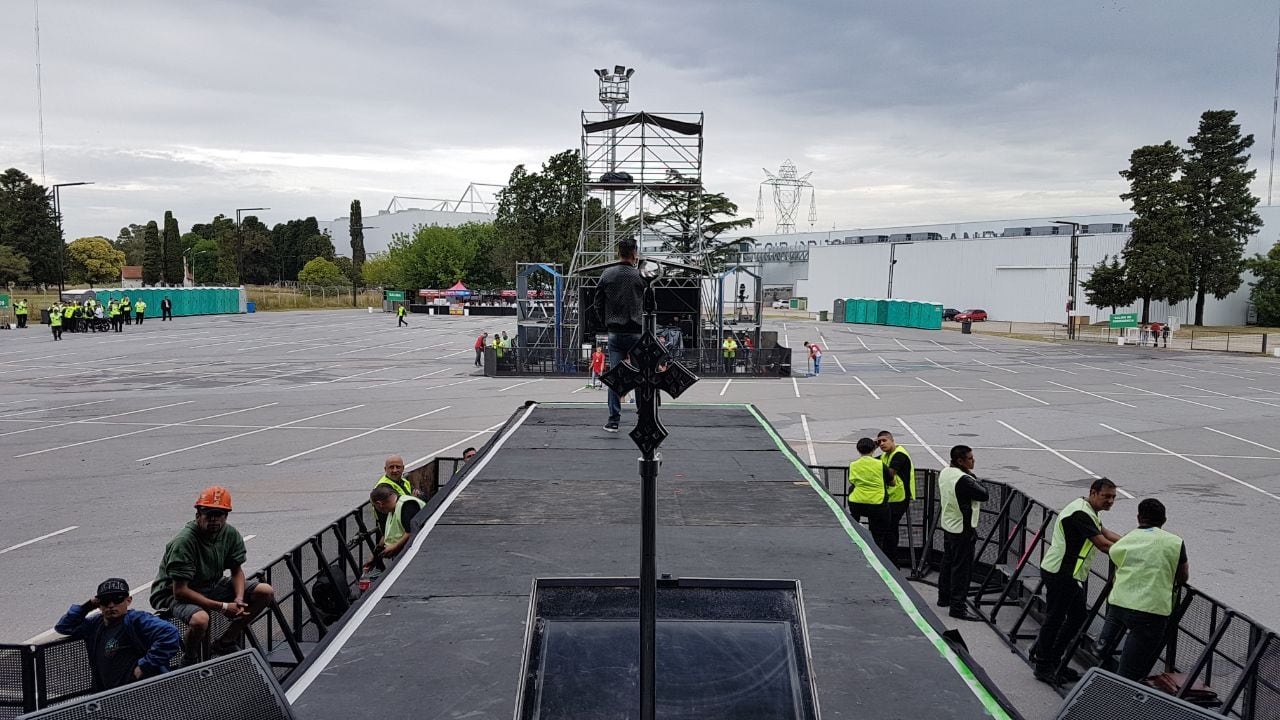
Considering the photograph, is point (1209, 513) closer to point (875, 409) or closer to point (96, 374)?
point (875, 409)

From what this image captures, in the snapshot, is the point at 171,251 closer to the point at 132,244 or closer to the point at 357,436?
the point at 132,244

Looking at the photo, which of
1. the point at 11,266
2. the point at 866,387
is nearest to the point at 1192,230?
the point at 866,387

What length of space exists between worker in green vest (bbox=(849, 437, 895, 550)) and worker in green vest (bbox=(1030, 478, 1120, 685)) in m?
2.25

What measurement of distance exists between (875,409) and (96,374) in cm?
2730

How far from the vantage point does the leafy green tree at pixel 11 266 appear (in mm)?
72500

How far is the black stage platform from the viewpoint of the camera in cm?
402

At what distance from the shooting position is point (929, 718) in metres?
3.78

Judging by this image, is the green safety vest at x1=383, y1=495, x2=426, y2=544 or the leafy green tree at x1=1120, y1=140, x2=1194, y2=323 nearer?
the green safety vest at x1=383, y1=495, x2=426, y2=544

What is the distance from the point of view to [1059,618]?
23.8 ft

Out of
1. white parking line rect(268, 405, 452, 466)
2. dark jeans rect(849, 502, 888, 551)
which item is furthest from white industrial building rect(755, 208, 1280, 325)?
dark jeans rect(849, 502, 888, 551)

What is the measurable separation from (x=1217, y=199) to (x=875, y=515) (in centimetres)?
6620

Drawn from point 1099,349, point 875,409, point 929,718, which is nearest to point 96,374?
point 875,409

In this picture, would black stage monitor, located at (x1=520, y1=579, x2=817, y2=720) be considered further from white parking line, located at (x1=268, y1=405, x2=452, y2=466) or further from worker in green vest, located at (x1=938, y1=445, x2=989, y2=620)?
white parking line, located at (x1=268, y1=405, x2=452, y2=466)

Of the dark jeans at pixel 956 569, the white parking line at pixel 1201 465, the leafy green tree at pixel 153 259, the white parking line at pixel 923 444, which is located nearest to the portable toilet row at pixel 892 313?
the white parking line at pixel 1201 465
